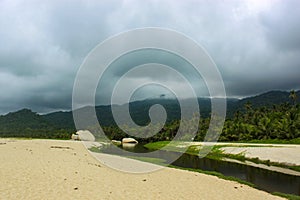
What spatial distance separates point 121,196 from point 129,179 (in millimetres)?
5580

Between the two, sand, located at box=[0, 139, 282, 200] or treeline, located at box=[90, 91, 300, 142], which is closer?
sand, located at box=[0, 139, 282, 200]

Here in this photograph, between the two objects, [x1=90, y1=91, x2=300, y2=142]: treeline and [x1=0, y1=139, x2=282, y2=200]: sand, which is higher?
[x1=90, y1=91, x2=300, y2=142]: treeline

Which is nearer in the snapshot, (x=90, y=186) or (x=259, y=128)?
(x=90, y=186)

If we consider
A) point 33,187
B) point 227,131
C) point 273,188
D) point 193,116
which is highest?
point 193,116

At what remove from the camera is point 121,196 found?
15859mm

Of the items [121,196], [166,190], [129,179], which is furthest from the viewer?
[129,179]

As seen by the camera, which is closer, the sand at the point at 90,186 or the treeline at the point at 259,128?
the sand at the point at 90,186

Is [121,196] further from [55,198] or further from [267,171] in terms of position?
[267,171]

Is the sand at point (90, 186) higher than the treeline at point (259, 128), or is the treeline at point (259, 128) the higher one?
the treeline at point (259, 128)

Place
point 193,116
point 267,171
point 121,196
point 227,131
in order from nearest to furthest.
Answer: point 121,196 < point 267,171 < point 227,131 < point 193,116

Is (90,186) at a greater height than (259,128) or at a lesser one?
lesser

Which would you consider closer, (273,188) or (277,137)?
(273,188)

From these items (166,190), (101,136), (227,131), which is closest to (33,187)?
(166,190)

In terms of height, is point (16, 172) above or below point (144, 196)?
above
